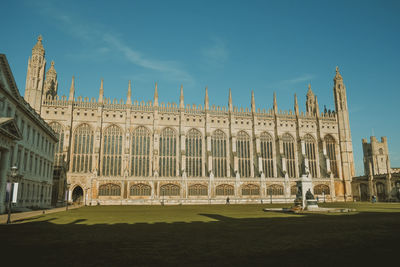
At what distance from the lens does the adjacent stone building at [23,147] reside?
24.7 meters

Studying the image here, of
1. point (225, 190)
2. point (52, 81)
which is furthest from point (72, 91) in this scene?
point (225, 190)

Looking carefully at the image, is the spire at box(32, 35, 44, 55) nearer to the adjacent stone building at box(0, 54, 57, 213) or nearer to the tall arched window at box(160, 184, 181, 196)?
the adjacent stone building at box(0, 54, 57, 213)

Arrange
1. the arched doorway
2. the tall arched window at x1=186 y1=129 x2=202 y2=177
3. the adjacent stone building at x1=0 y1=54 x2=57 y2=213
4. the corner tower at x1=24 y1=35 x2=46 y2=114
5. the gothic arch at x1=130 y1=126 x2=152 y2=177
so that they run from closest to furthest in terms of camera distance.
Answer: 1. the adjacent stone building at x1=0 y1=54 x2=57 y2=213
2. the corner tower at x1=24 y1=35 x2=46 y2=114
3. the arched doorway
4. the gothic arch at x1=130 y1=126 x2=152 y2=177
5. the tall arched window at x1=186 y1=129 x2=202 y2=177

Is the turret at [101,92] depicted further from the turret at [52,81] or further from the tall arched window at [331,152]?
the tall arched window at [331,152]

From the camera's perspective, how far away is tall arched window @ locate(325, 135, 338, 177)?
64.7 meters

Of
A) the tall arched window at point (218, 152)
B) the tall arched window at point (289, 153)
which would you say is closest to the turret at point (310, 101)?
the tall arched window at point (289, 153)

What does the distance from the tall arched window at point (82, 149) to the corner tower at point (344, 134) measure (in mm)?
50739

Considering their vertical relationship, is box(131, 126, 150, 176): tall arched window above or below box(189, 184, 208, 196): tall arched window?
above

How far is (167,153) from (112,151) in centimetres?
1020

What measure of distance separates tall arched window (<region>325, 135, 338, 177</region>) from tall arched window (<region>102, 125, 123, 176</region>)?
146 feet

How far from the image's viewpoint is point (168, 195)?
5309cm

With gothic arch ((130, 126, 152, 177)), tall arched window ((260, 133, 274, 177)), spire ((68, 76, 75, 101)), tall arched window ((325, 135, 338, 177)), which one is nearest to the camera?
spire ((68, 76, 75, 101))

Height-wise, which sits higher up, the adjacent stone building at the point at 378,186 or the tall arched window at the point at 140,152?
the tall arched window at the point at 140,152

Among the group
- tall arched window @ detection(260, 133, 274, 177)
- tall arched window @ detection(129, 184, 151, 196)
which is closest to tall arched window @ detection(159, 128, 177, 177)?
tall arched window @ detection(129, 184, 151, 196)
